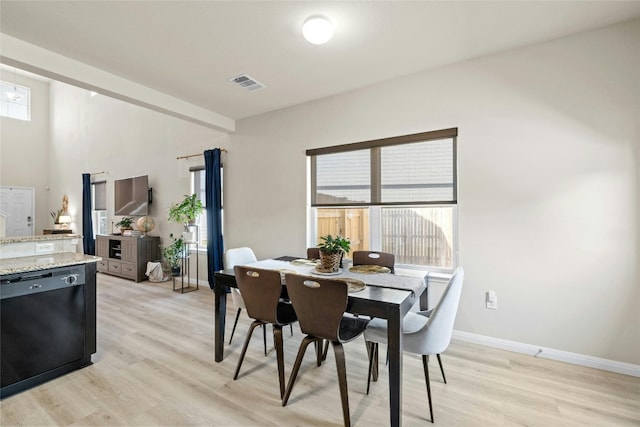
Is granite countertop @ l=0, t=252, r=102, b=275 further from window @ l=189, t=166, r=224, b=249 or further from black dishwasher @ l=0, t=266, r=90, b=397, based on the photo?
window @ l=189, t=166, r=224, b=249

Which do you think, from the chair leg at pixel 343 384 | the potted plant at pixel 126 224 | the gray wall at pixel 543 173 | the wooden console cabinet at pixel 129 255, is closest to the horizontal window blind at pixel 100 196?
the wooden console cabinet at pixel 129 255

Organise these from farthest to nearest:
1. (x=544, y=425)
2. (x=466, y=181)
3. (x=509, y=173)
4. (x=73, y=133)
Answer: (x=73, y=133) → (x=466, y=181) → (x=509, y=173) → (x=544, y=425)

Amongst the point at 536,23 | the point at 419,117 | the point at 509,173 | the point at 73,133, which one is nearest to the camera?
the point at 536,23

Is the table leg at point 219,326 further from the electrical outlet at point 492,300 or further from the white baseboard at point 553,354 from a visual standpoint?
the electrical outlet at point 492,300

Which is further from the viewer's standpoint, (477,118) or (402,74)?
(402,74)

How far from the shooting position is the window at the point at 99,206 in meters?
6.74

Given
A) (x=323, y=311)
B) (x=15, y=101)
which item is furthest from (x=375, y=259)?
(x=15, y=101)

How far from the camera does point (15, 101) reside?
7.72 m

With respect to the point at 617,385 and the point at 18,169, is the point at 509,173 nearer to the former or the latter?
the point at 617,385

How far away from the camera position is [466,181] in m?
2.84

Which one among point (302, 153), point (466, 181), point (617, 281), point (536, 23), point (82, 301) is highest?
point (536, 23)

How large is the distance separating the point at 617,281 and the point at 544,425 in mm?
1388

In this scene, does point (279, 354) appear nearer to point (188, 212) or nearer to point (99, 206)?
point (188, 212)

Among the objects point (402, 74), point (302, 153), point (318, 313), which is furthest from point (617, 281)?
point (302, 153)
